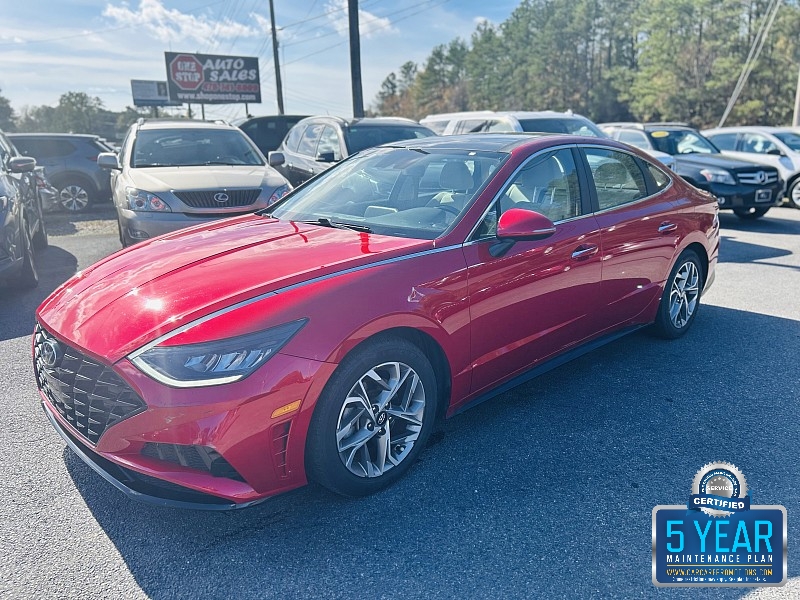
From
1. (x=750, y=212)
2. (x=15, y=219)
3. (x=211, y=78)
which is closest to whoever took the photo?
(x=15, y=219)

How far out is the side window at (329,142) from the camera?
9070 mm

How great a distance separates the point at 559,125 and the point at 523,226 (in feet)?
25.9

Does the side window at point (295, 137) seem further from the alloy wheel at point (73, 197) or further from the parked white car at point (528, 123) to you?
the alloy wheel at point (73, 197)

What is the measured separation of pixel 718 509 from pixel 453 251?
5.49 ft

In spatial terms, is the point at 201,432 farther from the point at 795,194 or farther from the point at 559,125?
the point at 795,194

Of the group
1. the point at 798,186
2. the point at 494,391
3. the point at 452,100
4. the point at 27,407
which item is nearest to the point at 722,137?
the point at 798,186

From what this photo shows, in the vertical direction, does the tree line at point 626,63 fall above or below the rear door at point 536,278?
above

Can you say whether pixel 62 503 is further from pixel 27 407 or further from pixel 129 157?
pixel 129 157

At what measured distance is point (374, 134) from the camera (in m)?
9.32

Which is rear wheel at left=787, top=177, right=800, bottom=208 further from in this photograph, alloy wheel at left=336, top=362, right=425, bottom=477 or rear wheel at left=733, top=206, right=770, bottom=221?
alloy wheel at left=336, top=362, right=425, bottom=477

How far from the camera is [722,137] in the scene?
1344 cm

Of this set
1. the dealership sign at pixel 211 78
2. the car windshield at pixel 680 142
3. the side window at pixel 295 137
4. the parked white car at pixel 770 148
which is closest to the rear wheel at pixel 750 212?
the parked white car at pixel 770 148

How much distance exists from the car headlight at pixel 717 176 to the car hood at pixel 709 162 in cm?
10

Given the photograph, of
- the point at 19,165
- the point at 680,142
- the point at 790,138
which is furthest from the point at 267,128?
the point at 790,138
